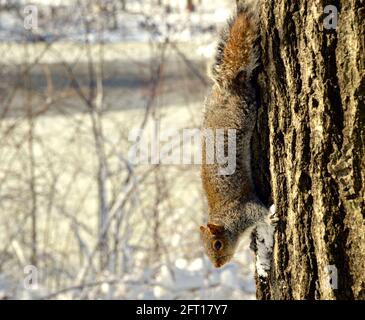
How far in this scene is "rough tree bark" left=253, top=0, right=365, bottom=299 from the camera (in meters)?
1.55

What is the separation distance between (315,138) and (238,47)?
0.34m

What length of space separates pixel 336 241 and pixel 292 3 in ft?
1.81

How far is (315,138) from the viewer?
5.32 feet

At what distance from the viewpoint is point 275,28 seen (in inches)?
66.6

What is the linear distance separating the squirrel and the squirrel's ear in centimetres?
17

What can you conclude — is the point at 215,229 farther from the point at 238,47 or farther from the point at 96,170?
the point at 96,170

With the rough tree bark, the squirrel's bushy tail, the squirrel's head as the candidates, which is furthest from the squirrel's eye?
the squirrel's bushy tail

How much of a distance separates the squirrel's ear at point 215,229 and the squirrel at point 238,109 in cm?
17

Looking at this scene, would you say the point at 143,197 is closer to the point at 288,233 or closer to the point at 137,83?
the point at 137,83

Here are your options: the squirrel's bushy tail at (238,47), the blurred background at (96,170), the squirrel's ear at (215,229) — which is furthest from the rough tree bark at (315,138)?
the blurred background at (96,170)

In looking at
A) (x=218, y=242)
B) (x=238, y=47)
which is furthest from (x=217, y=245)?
(x=238, y=47)

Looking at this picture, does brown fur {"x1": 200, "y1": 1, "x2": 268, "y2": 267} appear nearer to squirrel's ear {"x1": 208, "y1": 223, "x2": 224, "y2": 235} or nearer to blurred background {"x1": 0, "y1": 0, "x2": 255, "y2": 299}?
squirrel's ear {"x1": 208, "y1": 223, "x2": 224, "y2": 235}
